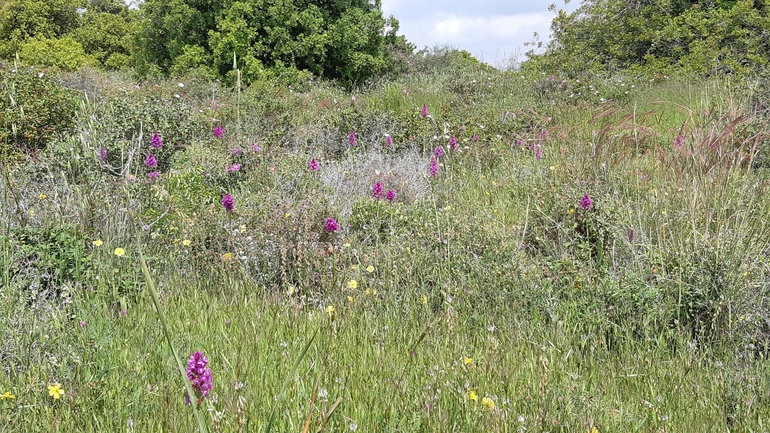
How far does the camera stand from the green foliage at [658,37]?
12312 millimetres

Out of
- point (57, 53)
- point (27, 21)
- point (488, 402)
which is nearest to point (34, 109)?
point (488, 402)

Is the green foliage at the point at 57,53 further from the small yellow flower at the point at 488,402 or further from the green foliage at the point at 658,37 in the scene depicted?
the small yellow flower at the point at 488,402

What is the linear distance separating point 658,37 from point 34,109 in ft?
47.1

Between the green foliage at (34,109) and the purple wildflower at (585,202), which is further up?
the green foliage at (34,109)

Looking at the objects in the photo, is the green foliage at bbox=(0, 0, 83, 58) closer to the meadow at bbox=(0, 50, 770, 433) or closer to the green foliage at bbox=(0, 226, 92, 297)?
the meadow at bbox=(0, 50, 770, 433)

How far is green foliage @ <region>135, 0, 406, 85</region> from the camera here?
13258mm

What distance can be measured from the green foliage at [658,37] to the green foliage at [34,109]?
35.5 feet

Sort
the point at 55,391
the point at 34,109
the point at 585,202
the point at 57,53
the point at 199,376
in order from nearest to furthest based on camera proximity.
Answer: the point at 199,376
the point at 55,391
the point at 585,202
the point at 34,109
the point at 57,53

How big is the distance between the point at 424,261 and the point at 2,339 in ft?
6.04

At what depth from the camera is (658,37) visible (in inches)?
546

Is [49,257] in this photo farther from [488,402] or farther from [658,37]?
[658,37]

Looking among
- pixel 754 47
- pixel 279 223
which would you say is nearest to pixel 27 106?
pixel 279 223

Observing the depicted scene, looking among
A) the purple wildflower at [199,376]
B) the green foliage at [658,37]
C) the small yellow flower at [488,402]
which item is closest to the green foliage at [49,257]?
the purple wildflower at [199,376]

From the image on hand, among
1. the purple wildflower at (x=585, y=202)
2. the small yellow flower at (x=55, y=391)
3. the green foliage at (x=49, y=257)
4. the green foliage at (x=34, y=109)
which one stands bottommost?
the small yellow flower at (x=55, y=391)
